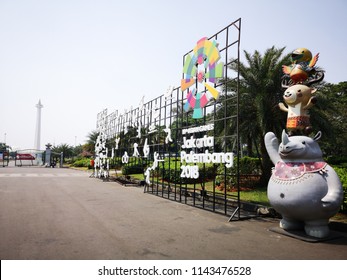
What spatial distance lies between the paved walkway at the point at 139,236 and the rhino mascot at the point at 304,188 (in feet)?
1.51

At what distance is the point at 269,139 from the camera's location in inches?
254

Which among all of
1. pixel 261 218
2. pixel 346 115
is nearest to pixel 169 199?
pixel 261 218

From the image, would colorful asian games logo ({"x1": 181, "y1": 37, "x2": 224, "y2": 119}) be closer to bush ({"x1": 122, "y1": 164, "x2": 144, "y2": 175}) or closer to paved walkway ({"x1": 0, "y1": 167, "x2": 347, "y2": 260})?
paved walkway ({"x1": 0, "y1": 167, "x2": 347, "y2": 260})

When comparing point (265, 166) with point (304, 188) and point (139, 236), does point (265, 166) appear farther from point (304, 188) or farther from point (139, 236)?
point (139, 236)

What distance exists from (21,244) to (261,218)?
577 centimetres

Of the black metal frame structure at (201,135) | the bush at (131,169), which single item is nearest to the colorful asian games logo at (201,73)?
the black metal frame structure at (201,135)

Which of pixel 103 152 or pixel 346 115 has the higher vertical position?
pixel 346 115

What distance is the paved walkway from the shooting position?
14.8 ft

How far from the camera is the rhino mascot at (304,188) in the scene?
17.2 ft

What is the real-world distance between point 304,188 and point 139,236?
335 centimetres

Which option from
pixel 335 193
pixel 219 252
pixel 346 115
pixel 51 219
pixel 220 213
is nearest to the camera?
pixel 219 252

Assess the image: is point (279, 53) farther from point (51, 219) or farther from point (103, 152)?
point (103, 152)

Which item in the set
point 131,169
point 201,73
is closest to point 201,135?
point 201,73

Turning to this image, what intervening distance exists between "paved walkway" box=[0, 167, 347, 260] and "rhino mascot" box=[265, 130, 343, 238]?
0.46 meters
